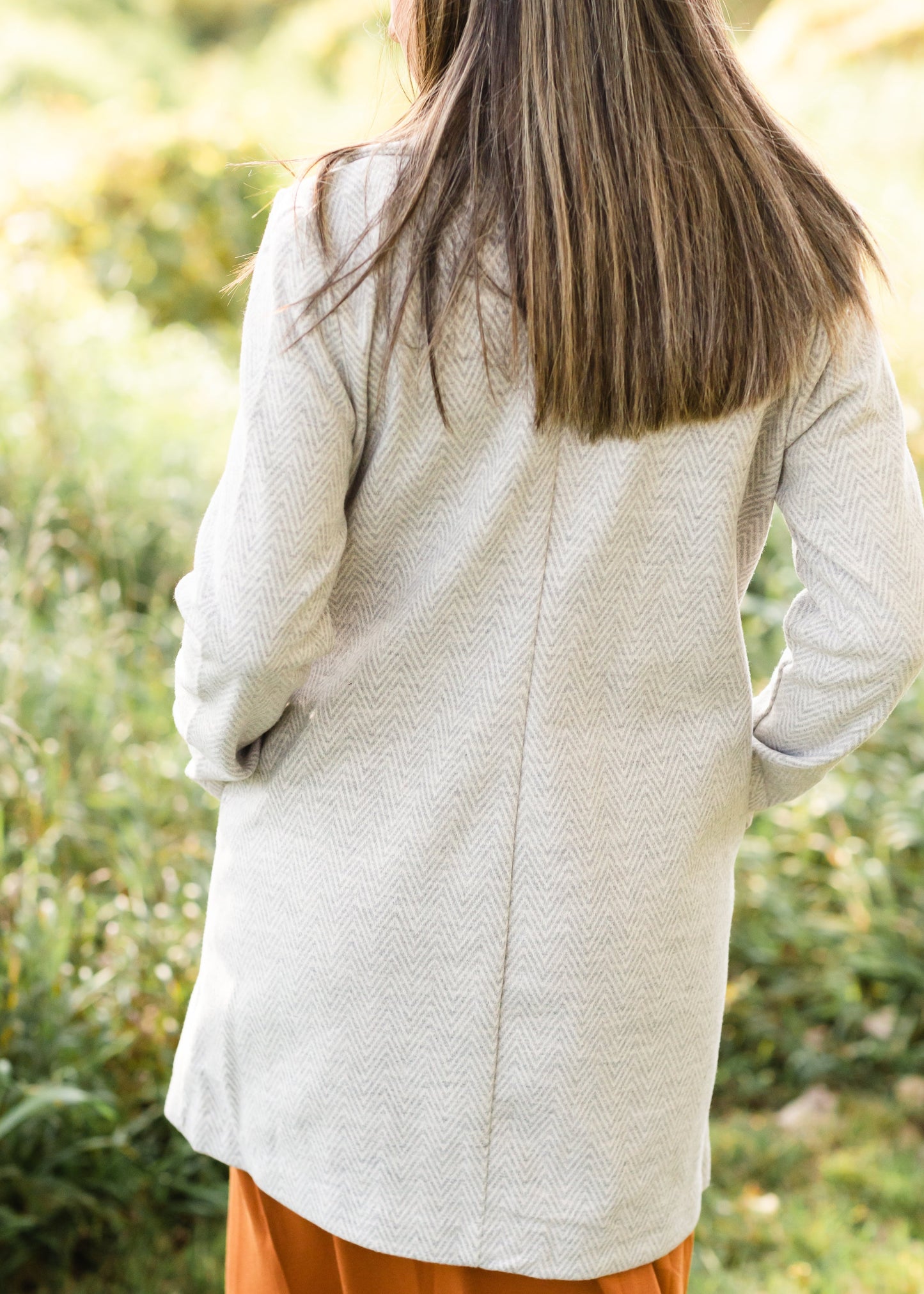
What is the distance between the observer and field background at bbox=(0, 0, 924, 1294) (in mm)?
2092

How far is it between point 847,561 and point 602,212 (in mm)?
403

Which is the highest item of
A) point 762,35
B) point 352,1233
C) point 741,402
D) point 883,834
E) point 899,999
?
point 762,35

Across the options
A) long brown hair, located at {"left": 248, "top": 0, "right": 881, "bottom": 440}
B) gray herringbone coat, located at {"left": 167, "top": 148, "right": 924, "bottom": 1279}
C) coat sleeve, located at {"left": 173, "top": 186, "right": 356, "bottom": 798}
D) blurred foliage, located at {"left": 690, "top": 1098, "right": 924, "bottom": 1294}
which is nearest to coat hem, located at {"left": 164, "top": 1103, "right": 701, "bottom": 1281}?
gray herringbone coat, located at {"left": 167, "top": 148, "right": 924, "bottom": 1279}

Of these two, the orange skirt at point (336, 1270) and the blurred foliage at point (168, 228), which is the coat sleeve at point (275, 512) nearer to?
the orange skirt at point (336, 1270)

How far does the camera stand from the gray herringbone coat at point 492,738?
3.66 ft

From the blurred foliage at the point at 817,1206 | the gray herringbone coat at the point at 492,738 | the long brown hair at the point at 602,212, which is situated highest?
the long brown hair at the point at 602,212

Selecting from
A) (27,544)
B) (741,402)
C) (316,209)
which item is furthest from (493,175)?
(27,544)

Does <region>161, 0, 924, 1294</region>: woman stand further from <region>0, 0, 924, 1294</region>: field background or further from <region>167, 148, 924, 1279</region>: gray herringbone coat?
<region>0, 0, 924, 1294</region>: field background

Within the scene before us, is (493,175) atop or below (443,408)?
atop

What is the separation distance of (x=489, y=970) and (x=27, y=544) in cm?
267

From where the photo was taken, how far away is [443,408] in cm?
108

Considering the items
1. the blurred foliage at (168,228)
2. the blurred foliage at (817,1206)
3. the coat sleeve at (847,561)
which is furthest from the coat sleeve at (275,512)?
the blurred foliage at (168,228)

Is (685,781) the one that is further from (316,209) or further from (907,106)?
(907,106)

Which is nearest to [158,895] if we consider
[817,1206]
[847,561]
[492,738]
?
[817,1206]
